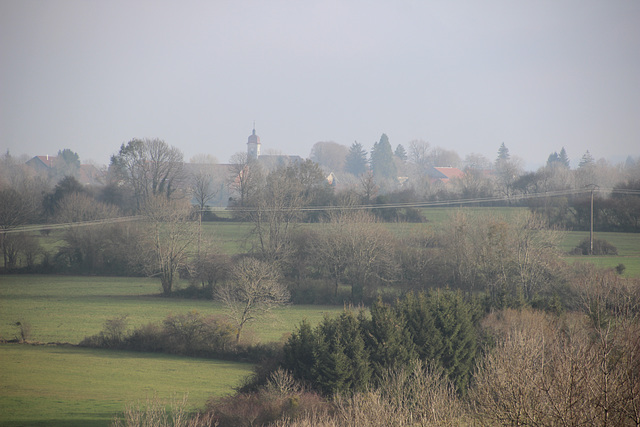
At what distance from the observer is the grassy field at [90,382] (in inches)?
803

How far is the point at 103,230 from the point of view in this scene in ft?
157

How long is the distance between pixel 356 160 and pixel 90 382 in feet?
341

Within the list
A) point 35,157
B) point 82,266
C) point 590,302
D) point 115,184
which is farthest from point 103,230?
point 35,157

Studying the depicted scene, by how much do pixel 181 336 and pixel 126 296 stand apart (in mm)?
13313

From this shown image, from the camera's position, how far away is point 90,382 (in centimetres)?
2430

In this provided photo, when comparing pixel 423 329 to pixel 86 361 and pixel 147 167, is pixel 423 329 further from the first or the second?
pixel 147 167

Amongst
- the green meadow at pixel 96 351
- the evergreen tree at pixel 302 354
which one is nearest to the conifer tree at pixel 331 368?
the evergreen tree at pixel 302 354

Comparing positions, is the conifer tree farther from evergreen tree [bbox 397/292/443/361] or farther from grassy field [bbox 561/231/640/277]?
grassy field [bbox 561/231/640/277]

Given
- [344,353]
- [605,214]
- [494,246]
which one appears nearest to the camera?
[344,353]

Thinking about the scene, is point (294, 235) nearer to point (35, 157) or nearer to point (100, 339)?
point (100, 339)

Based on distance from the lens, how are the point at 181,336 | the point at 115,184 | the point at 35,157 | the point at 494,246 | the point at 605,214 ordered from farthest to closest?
the point at 35,157 → the point at 115,184 → the point at 605,214 → the point at 494,246 → the point at 181,336

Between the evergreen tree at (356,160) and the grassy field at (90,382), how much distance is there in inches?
3857

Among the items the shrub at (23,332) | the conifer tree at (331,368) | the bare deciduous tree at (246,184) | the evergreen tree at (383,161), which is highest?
the evergreen tree at (383,161)

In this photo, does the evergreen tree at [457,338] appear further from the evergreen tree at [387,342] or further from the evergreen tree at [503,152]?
the evergreen tree at [503,152]
